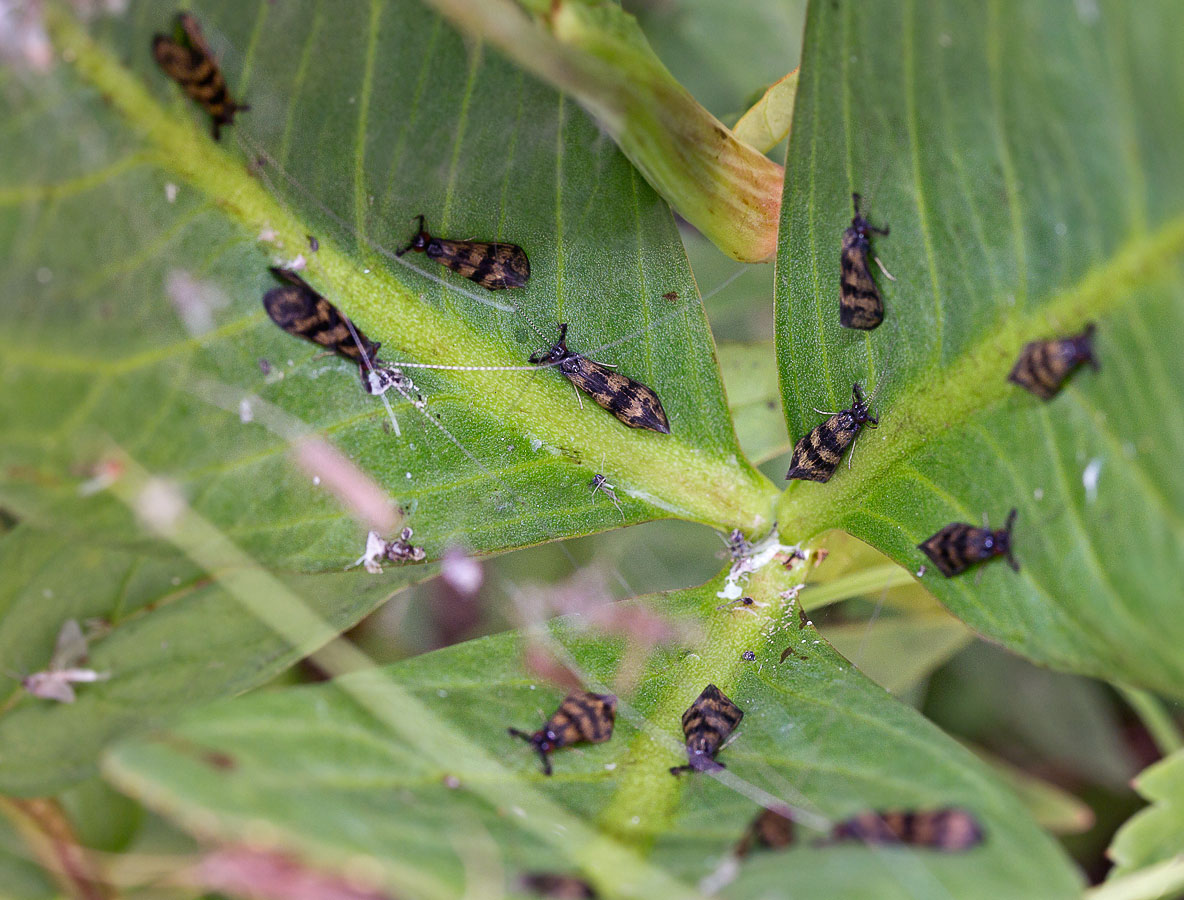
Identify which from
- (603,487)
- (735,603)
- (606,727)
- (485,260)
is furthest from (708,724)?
(485,260)

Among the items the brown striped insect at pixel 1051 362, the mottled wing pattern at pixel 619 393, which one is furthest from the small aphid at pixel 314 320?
the brown striped insect at pixel 1051 362

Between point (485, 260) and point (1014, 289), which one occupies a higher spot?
point (485, 260)

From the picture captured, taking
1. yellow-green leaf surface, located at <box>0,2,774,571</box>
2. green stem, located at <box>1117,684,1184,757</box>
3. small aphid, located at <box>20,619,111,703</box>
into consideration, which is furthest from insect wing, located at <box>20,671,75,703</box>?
green stem, located at <box>1117,684,1184,757</box>

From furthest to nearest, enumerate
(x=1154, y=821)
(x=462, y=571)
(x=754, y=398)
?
(x=754, y=398) < (x=462, y=571) < (x=1154, y=821)

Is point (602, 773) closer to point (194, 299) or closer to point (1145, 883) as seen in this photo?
point (194, 299)

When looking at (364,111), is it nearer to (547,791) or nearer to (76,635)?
(547,791)

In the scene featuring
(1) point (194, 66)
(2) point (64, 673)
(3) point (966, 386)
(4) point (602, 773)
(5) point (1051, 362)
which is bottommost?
(4) point (602, 773)

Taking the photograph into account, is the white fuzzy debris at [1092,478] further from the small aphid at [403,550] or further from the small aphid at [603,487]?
the small aphid at [403,550]
